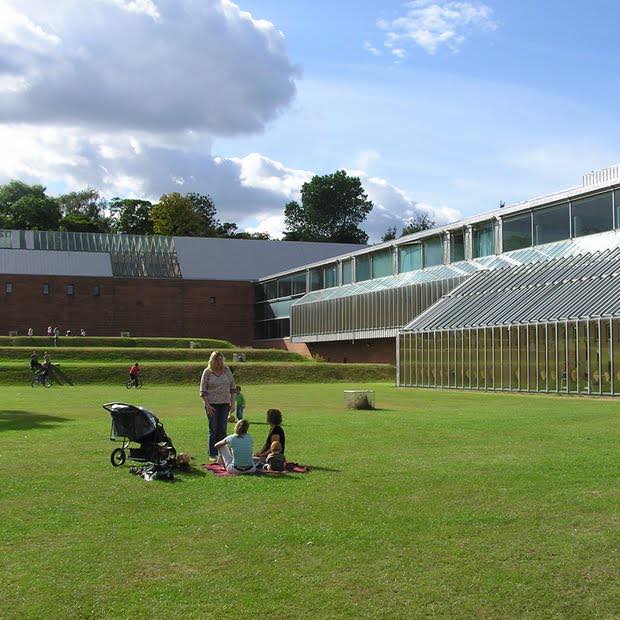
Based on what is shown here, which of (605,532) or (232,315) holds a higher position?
(232,315)

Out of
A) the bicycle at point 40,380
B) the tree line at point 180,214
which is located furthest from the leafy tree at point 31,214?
the bicycle at point 40,380

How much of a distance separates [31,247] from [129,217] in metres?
36.0

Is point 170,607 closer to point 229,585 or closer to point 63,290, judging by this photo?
point 229,585

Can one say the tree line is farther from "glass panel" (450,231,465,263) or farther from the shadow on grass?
the shadow on grass

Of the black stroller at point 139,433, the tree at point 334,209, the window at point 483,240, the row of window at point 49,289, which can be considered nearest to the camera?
the black stroller at point 139,433

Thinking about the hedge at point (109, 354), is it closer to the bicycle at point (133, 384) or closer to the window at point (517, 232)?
the bicycle at point (133, 384)

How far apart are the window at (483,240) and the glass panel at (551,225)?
4.07 metres

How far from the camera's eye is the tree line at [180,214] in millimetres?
108438

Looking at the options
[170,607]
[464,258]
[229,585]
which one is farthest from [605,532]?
[464,258]

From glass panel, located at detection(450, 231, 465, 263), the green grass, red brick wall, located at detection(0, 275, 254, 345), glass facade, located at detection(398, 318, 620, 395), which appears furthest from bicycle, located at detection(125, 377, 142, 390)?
red brick wall, located at detection(0, 275, 254, 345)

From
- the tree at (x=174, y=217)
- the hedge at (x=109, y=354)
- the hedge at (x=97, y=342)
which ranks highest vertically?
the tree at (x=174, y=217)

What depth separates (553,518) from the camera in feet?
32.2

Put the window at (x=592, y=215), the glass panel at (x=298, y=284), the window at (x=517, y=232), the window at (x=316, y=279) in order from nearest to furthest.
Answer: the window at (x=592, y=215), the window at (x=517, y=232), the window at (x=316, y=279), the glass panel at (x=298, y=284)

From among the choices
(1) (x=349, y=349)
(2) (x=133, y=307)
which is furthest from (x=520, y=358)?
(2) (x=133, y=307)
